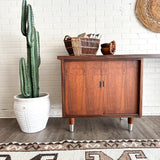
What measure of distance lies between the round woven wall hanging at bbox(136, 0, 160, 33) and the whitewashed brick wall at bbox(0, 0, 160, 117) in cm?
6

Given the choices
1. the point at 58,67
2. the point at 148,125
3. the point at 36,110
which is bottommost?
the point at 148,125

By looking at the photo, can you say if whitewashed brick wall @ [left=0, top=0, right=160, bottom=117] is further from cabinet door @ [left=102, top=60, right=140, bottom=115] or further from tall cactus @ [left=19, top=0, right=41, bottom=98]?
cabinet door @ [left=102, top=60, right=140, bottom=115]

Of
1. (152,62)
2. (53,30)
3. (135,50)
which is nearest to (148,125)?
(152,62)

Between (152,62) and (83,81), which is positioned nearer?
(83,81)

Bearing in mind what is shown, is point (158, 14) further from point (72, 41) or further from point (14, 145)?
point (14, 145)

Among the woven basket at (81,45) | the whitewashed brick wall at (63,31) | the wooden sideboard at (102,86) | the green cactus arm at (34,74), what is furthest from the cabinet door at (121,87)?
the green cactus arm at (34,74)

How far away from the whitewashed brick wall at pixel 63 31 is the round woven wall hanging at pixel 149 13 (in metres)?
0.06

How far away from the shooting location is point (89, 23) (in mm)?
1824

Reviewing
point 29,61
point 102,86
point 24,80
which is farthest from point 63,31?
point 102,86

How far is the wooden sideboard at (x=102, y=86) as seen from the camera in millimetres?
1325

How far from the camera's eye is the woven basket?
1.35 m

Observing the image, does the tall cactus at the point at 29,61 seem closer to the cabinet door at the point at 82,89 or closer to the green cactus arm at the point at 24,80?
the green cactus arm at the point at 24,80

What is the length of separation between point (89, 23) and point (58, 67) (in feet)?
2.49

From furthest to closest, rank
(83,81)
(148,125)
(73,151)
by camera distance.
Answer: (148,125) → (83,81) → (73,151)
